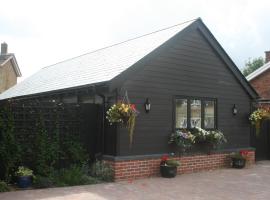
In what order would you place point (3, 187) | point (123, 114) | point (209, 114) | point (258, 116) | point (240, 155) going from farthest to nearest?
1. point (258, 116)
2. point (240, 155)
3. point (209, 114)
4. point (123, 114)
5. point (3, 187)

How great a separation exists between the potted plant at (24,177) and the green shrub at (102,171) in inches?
82.0

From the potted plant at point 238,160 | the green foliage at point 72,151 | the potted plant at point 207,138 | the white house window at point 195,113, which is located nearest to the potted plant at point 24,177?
the green foliage at point 72,151

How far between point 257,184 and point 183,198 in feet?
10.7

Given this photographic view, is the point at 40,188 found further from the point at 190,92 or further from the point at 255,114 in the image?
the point at 255,114

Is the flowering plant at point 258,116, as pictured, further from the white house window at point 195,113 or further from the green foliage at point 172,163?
the green foliage at point 172,163

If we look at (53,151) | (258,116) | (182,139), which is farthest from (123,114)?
(258,116)

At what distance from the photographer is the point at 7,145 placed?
390 inches

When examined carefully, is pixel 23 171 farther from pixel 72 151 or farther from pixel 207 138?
pixel 207 138

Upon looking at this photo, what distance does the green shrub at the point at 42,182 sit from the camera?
32.5ft

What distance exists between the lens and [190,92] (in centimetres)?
1372

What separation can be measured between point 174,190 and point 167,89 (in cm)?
393

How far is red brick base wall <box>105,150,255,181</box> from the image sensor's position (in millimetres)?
11430

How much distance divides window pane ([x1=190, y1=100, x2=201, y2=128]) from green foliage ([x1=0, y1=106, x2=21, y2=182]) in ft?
20.3

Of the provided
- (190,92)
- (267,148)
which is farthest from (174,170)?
(267,148)
